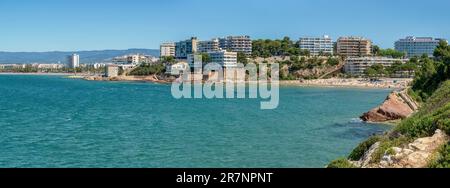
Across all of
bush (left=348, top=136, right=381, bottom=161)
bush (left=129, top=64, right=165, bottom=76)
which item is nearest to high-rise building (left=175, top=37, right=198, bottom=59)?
bush (left=129, top=64, right=165, bottom=76)

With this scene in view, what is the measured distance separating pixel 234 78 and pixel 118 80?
3159 centimetres

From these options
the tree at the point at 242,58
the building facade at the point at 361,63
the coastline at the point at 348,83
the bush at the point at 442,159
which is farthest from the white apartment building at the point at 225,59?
the bush at the point at 442,159

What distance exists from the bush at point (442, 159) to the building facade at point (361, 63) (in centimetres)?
9533

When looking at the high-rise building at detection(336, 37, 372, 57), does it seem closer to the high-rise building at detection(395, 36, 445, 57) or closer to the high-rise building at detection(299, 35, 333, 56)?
the high-rise building at detection(299, 35, 333, 56)

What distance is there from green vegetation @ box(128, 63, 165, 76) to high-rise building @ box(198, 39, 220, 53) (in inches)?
541

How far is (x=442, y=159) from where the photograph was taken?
821cm

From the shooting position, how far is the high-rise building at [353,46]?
120m

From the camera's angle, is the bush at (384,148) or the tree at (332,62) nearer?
the bush at (384,148)

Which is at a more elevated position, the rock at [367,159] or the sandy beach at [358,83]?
the rock at [367,159]

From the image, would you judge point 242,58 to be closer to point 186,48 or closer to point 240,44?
point 240,44

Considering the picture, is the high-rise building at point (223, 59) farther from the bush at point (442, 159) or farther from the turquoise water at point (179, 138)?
the bush at point (442, 159)

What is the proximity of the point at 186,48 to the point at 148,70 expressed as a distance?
55.9 ft

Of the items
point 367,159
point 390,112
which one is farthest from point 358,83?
point 367,159
